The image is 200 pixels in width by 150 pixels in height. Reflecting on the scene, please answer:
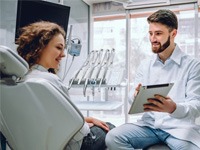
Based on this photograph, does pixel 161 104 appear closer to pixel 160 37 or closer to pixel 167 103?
pixel 167 103

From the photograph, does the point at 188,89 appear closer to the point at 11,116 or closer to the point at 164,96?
the point at 164,96

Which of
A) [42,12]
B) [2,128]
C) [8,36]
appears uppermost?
[42,12]

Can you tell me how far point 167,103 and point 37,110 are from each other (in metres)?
0.74

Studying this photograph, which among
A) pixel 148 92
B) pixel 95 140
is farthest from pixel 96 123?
pixel 148 92

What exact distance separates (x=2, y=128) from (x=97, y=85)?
4.10ft

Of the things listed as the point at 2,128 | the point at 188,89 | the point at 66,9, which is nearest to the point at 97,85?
the point at 66,9

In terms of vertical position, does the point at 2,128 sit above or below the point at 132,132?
above

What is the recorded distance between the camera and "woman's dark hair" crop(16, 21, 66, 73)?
1.34m

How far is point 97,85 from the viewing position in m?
2.27

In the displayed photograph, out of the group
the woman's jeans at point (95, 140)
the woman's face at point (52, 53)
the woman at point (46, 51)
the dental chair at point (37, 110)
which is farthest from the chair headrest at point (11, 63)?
the woman's jeans at point (95, 140)

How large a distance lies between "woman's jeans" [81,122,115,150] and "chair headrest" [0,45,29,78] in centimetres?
52

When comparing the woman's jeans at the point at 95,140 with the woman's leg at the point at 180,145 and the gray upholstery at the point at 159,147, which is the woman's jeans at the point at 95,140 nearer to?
the gray upholstery at the point at 159,147

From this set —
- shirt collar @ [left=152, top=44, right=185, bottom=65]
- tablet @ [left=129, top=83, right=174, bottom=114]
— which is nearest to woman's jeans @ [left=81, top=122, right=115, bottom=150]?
tablet @ [left=129, top=83, right=174, bottom=114]

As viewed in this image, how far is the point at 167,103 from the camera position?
53.2 inches
